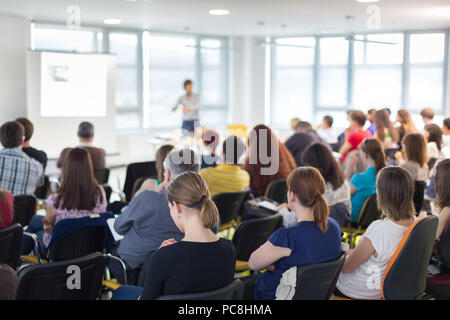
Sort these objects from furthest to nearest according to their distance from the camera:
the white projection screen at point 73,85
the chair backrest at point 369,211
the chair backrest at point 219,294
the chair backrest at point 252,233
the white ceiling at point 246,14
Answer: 1. the white projection screen at point 73,85
2. the white ceiling at point 246,14
3. the chair backrest at point 369,211
4. the chair backrest at point 252,233
5. the chair backrest at point 219,294

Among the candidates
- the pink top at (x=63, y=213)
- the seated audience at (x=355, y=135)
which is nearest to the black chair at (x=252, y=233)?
the pink top at (x=63, y=213)

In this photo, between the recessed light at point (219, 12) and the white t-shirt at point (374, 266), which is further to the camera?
the recessed light at point (219, 12)

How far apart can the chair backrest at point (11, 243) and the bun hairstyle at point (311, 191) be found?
63.6 inches

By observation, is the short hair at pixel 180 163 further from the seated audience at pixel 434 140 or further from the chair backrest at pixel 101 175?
the seated audience at pixel 434 140

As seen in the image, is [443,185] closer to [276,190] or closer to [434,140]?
[276,190]

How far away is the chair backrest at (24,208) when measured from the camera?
4168 mm

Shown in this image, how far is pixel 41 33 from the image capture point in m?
10.7

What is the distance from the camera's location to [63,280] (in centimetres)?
250

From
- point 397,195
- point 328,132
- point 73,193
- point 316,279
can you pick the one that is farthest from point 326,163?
point 328,132

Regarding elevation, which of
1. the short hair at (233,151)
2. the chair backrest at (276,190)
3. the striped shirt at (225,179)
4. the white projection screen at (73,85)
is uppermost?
the white projection screen at (73,85)

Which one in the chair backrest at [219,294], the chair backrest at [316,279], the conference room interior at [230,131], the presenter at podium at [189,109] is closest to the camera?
the chair backrest at [219,294]

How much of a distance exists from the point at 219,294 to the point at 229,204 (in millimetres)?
2494

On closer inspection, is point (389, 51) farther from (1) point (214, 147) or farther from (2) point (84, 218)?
(2) point (84, 218)

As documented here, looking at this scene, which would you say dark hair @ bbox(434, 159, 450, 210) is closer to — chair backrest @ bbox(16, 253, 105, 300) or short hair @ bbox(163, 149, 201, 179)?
short hair @ bbox(163, 149, 201, 179)
